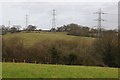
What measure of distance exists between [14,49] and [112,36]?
20.9 meters

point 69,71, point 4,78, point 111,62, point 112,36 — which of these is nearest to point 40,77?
point 4,78

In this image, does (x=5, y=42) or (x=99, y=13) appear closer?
(x=5, y=42)

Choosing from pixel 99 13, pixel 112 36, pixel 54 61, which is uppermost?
pixel 99 13

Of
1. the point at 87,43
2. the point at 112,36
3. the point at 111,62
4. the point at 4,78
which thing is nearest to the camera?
the point at 4,78

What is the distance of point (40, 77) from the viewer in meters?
22.4

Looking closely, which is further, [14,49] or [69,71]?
[14,49]

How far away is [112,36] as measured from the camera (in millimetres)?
62906

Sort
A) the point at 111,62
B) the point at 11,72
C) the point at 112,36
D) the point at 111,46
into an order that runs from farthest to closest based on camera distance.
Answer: the point at 112,36 < the point at 111,46 < the point at 111,62 < the point at 11,72

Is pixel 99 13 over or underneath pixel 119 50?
over

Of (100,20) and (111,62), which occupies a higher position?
(100,20)

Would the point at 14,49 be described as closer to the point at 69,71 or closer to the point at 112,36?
the point at 112,36

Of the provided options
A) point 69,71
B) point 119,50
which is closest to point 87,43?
→ point 119,50

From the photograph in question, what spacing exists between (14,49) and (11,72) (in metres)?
36.1

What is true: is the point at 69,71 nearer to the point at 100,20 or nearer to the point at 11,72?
the point at 11,72
